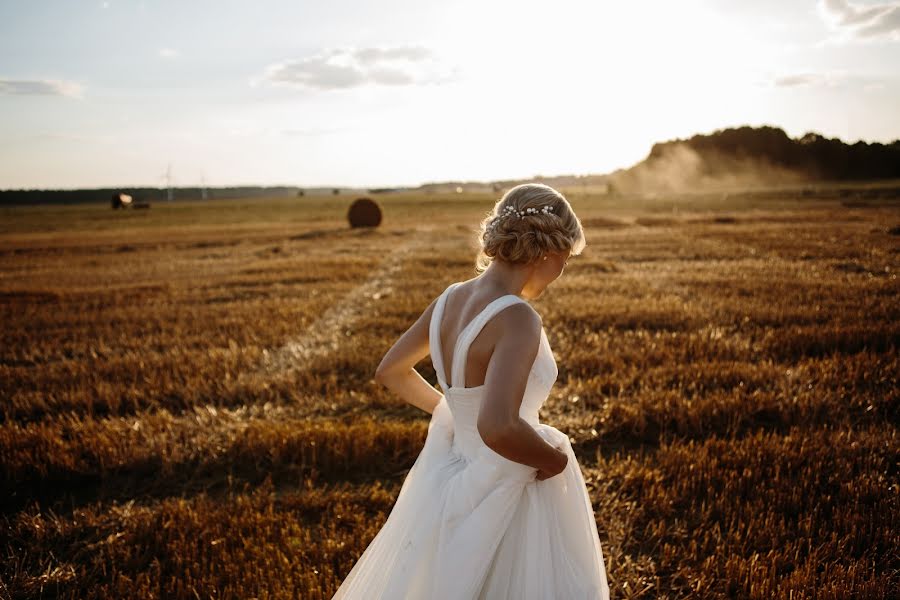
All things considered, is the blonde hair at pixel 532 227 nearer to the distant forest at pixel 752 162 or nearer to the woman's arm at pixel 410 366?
the woman's arm at pixel 410 366

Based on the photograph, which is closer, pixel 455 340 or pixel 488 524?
pixel 488 524

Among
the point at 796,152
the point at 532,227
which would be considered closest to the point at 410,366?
the point at 532,227

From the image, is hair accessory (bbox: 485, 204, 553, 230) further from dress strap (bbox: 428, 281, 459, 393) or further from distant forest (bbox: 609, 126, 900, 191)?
distant forest (bbox: 609, 126, 900, 191)

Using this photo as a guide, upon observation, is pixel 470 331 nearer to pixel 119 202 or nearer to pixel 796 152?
pixel 119 202

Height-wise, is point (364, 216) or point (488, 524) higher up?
point (364, 216)

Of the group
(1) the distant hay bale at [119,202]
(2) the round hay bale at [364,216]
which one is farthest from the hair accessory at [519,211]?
(1) the distant hay bale at [119,202]

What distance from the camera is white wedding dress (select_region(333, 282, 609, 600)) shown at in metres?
2.09

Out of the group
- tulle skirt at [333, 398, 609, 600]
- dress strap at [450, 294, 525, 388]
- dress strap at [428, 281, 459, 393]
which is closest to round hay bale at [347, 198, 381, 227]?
dress strap at [428, 281, 459, 393]

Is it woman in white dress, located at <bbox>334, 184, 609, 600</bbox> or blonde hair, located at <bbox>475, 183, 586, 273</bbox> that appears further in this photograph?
blonde hair, located at <bbox>475, 183, 586, 273</bbox>

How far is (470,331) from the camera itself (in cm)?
204

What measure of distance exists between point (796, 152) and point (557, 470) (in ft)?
404

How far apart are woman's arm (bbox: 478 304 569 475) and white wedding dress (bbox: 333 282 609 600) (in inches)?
3.9

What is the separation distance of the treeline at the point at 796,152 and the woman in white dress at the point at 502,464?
357 ft

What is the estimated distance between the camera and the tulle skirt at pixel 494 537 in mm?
2098
